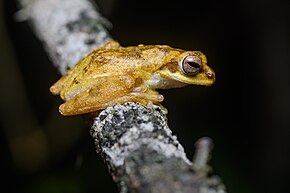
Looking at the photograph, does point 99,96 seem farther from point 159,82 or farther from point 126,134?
point 126,134

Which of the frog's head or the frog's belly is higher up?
the frog's head

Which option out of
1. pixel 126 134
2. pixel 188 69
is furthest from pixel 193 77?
pixel 126 134

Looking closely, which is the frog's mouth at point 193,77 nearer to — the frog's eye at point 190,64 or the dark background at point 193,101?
the frog's eye at point 190,64

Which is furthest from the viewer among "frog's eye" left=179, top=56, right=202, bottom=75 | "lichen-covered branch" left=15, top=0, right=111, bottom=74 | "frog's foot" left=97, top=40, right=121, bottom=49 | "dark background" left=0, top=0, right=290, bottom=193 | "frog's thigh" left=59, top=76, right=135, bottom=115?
"dark background" left=0, top=0, right=290, bottom=193

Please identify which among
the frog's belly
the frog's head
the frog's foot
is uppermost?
the frog's foot

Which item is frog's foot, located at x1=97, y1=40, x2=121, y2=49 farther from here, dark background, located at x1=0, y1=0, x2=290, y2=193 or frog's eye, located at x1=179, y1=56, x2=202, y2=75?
dark background, located at x1=0, y1=0, x2=290, y2=193

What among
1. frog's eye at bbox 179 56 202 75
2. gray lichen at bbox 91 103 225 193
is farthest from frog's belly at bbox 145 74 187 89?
gray lichen at bbox 91 103 225 193
